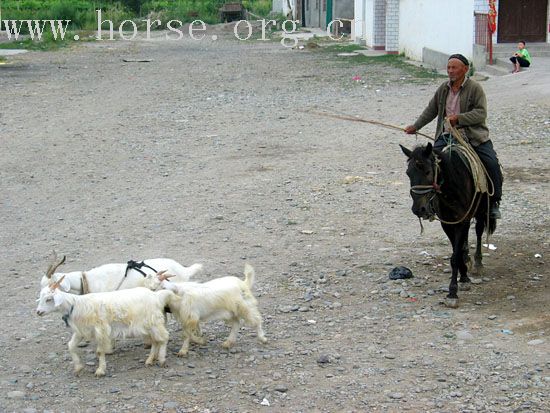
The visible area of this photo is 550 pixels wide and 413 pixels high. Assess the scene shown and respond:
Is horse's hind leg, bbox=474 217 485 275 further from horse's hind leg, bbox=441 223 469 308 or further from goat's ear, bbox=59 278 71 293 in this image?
goat's ear, bbox=59 278 71 293

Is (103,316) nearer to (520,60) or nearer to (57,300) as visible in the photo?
(57,300)

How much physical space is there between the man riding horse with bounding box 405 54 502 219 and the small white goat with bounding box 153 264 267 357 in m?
2.49

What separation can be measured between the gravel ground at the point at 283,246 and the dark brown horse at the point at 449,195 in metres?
0.33

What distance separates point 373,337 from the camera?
707cm

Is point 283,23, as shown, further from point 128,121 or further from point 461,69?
point 461,69

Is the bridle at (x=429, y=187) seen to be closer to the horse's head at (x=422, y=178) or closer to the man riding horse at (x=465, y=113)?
the horse's head at (x=422, y=178)

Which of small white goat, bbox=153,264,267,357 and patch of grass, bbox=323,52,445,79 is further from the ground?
small white goat, bbox=153,264,267,357

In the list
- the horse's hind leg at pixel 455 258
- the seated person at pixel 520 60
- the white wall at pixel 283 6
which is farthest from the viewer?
the white wall at pixel 283 6

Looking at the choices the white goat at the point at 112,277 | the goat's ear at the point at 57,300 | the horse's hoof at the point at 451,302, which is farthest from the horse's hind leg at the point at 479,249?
the goat's ear at the point at 57,300

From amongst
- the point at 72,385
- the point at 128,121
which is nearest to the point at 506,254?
the point at 72,385

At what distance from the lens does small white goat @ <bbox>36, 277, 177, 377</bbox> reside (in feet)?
21.0

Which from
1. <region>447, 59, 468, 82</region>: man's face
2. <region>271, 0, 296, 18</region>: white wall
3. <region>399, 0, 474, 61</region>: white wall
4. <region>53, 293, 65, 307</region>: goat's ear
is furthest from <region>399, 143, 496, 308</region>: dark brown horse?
<region>271, 0, 296, 18</region>: white wall

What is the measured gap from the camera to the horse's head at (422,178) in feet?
25.0

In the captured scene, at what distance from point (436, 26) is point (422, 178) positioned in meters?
20.6
